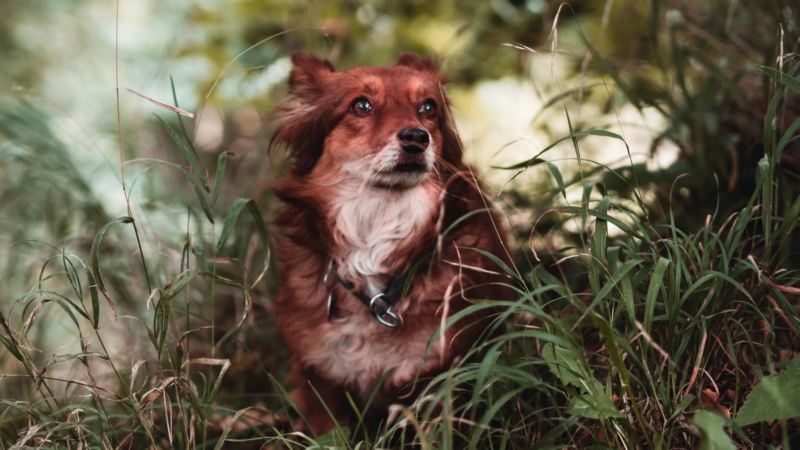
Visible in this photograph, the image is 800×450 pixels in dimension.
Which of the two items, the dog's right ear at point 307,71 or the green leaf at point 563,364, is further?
the dog's right ear at point 307,71

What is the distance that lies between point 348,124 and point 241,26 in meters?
2.27

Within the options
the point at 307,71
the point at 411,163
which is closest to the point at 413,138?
the point at 411,163

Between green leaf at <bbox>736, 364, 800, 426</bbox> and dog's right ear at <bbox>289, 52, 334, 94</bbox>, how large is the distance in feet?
6.49

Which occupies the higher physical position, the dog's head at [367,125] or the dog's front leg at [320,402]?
the dog's head at [367,125]

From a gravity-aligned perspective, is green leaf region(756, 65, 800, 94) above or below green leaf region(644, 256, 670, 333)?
above

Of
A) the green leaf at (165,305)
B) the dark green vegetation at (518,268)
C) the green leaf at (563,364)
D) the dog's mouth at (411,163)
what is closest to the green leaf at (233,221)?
the dark green vegetation at (518,268)

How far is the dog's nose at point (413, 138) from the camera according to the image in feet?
7.96

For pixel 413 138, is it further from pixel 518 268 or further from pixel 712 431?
pixel 712 431

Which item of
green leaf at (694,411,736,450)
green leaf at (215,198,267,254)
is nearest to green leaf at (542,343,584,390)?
green leaf at (694,411,736,450)

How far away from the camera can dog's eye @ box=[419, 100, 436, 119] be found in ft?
8.83

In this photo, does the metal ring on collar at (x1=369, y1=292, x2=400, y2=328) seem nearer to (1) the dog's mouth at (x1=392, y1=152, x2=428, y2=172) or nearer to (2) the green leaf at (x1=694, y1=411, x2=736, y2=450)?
(1) the dog's mouth at (x1=392, y1=152, x2=428, y2=172)

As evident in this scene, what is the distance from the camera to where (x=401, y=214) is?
8.86 ft

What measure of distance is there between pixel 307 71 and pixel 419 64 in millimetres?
500

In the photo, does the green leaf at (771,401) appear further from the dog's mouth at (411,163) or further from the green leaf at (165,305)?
the green leaf at (165,305)
